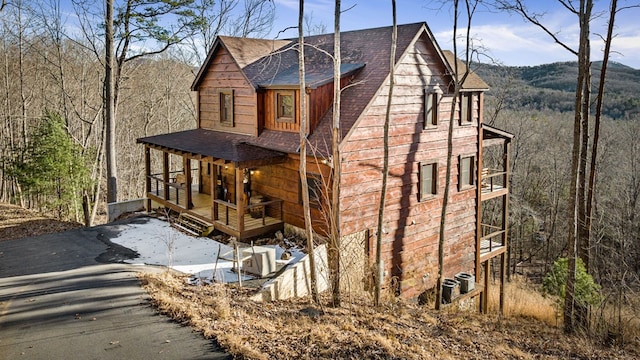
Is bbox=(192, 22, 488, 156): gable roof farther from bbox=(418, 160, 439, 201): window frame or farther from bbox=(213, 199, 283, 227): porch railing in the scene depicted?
bbox=(418, 160, 439, 201): window frame

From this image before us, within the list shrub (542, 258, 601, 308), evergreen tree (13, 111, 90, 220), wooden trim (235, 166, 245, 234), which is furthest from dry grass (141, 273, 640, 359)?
evergreen tree (13, 111, 90, 220)

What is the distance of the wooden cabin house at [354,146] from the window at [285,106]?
0.03 m

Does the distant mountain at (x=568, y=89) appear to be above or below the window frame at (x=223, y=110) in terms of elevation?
above

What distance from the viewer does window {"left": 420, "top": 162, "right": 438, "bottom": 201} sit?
1511cm

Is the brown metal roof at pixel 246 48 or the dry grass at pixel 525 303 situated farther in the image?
the dry grass at pixel 525 303

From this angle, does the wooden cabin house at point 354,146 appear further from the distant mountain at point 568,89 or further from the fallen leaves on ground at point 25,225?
the distant mountain at point 568,89

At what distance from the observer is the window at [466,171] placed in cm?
1658

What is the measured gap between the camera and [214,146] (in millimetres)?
15172

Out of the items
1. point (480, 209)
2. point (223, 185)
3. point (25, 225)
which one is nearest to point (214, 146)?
point (223, 185)

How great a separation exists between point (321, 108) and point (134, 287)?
7.44m

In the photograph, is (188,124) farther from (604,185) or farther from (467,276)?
(604,185)

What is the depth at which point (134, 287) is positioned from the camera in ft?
32.8

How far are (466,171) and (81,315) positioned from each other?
13630mm

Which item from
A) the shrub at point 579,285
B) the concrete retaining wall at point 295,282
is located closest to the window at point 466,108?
the shrub at point 579,285
